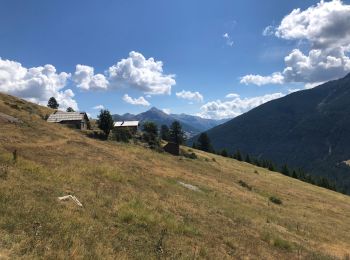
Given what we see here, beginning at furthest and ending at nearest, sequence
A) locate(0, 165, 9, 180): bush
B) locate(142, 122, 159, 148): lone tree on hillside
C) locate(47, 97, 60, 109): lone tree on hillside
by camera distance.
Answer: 1. locate(47, 97, 60, 109): lone tree on hillside
2. locate(142, 122, 159, 148): lone tree on hillside
3. locate(0, 165, 9, 180): bush

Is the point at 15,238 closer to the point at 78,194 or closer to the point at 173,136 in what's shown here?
the point at 78,194

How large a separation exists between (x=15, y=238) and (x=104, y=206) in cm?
755

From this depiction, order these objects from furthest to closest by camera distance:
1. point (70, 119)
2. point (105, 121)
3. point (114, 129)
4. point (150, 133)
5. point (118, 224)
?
point (150, 133) → point (70, 119) → point (114, 129) → point (105, 121) → point (118, 224)

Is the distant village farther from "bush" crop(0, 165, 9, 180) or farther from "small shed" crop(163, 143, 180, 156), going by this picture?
"bush" crop(0, 165, 9, 180)

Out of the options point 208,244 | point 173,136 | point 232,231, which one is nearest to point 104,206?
point 208,244

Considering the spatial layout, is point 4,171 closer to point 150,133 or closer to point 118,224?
point 118,224

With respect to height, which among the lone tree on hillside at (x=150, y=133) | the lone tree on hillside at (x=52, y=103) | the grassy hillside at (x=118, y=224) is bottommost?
the grassy hillside at (x=118, y=224)

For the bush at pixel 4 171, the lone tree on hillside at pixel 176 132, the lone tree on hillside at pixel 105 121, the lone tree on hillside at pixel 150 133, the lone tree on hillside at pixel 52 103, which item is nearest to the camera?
the bush at pixel 4 171

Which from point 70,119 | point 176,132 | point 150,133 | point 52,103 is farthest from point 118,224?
point 52,103

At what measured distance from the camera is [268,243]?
21.1 metres

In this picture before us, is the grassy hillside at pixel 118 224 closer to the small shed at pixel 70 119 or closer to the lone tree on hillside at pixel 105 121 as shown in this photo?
the lone tree on hillside at pixel 105 121

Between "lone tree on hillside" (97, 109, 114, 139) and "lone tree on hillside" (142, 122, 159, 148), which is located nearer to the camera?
"lone tree on hillside" (97, 109, 114, 139)

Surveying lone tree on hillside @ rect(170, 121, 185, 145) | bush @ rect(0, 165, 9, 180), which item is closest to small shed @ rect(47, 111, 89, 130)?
lone tree on hillside @ rect(170, 121, 185, 145)

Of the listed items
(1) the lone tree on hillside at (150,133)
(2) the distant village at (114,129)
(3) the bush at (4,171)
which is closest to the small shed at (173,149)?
(2) the distant village at (114,129)
